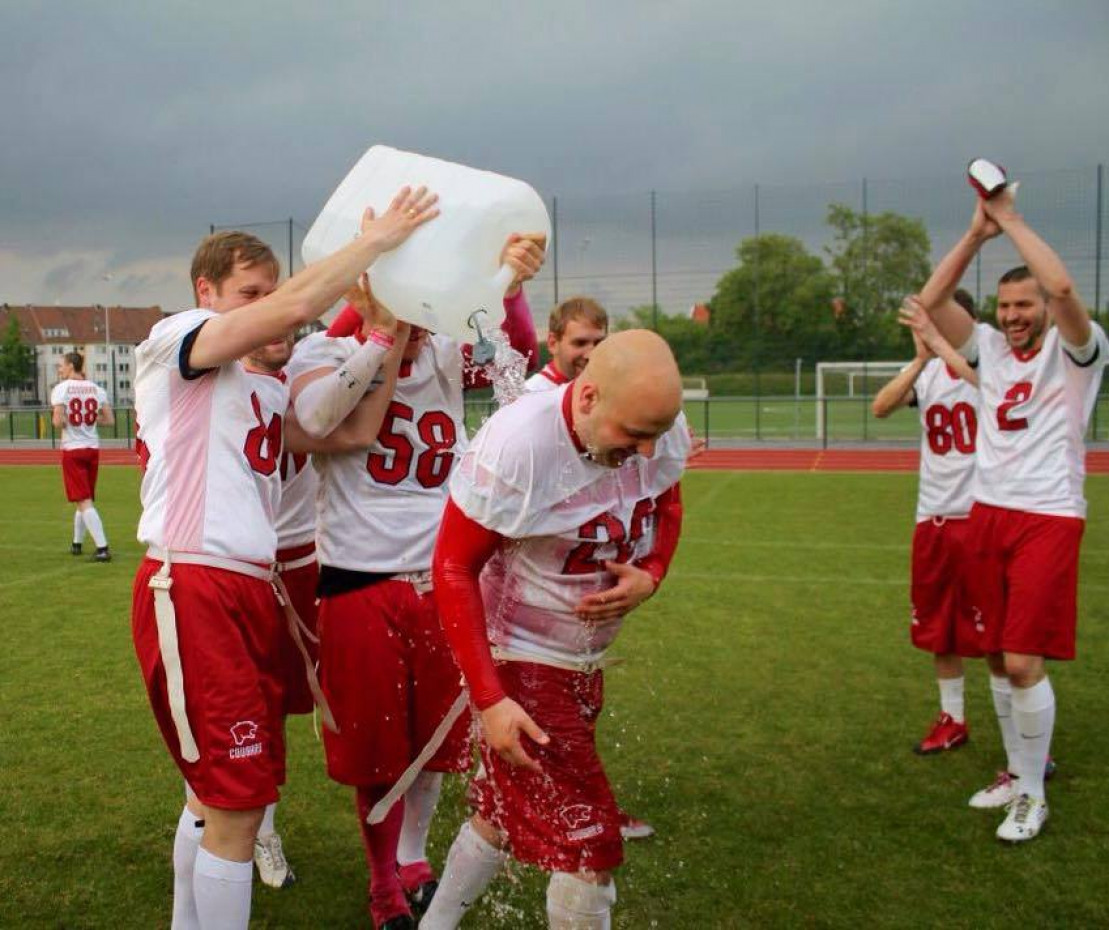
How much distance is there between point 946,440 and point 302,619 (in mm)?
3388

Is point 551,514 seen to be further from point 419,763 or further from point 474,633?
point 419,763

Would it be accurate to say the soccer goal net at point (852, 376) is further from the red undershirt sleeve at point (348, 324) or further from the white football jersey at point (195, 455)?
the white football jersey at point (195, 455)

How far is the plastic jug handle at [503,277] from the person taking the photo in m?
3.08

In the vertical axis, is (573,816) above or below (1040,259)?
below

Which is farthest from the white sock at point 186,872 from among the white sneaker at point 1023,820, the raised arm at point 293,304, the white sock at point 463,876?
the white sneaker at point 1023,820

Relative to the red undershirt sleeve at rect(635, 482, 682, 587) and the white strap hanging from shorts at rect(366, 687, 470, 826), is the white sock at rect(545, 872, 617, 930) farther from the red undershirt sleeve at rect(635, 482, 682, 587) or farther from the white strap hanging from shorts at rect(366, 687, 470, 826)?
the red undershirt sleeve at rect(635, 482, 682, 587)

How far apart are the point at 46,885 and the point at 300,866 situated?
917 millimetres

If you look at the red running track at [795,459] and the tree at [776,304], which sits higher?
the tree at [776,304]

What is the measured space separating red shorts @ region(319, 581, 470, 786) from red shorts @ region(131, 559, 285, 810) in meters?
0.56

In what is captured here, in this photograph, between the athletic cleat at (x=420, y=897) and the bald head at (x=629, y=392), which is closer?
the bald head at (x=629, y=392)

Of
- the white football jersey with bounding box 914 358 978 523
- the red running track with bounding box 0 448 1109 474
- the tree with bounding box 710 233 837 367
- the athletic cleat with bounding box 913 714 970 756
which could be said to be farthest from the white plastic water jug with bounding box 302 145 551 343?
the tree with bounding box 710 233 837 367

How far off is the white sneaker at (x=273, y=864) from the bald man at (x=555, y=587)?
1.10 metres

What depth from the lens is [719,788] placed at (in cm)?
484

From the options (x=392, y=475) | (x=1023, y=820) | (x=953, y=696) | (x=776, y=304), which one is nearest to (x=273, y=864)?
(x=392, y=475)
